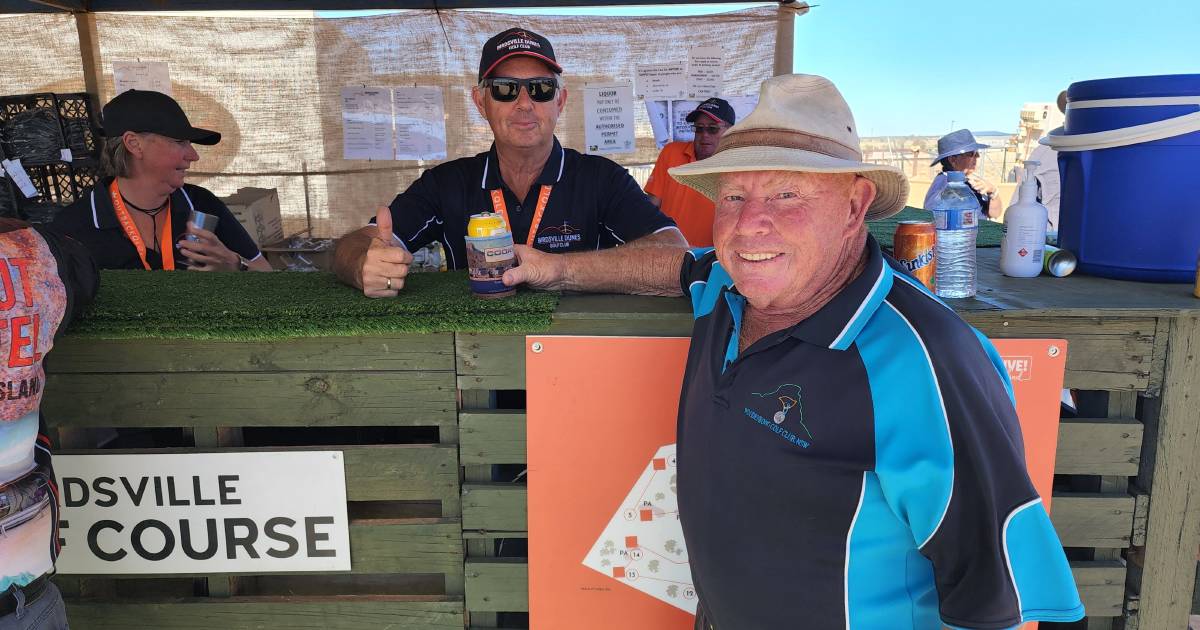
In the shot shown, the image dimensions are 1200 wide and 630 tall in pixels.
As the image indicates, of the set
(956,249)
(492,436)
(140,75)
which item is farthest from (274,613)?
(140,75)

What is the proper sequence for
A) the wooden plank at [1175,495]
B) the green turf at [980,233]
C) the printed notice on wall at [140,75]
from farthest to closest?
the printed notice on wall at [140,75] → the green turf at [980,233] → the wooden plank at [1175,495]

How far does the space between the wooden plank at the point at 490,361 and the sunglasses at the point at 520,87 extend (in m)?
1.15

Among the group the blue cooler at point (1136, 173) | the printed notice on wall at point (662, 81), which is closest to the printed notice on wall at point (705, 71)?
the printed notice on wall at point (662, 81)

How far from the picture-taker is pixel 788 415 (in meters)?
1.36

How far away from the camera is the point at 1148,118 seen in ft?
6.48

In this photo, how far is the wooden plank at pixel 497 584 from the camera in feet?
6.60

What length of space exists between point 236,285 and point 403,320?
676 mm

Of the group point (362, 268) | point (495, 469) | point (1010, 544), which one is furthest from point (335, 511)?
point (1010, 544)

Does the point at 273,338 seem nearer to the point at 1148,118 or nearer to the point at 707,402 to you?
the point at 707,402

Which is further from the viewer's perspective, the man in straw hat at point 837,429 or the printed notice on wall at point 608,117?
the printed notice on wall at point 608,117

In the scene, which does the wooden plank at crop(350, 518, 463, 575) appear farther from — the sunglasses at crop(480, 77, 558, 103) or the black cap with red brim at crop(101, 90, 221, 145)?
the black cap with red brim at crop(101, 90, 221, 145)

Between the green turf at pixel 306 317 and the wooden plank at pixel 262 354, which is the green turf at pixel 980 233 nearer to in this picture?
the green turf at pixel 306 317

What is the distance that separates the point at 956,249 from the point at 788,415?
89 centimetres

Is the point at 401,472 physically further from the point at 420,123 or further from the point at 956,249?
the point at 420,123
